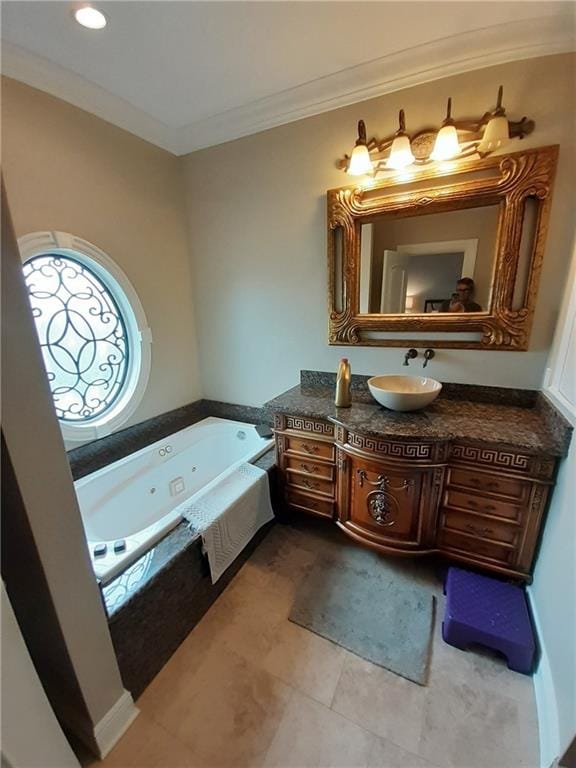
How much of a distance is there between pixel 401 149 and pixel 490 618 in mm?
2287

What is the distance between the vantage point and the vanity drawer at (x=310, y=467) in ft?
6.03

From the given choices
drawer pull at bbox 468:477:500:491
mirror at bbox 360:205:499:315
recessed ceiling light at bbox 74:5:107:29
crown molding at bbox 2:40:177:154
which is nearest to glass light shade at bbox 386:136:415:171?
mirror at bbox 360:205:499:315

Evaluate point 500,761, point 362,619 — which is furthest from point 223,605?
point 500,761

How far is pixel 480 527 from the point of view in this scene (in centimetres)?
152

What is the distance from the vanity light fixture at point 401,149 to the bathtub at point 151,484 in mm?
1856

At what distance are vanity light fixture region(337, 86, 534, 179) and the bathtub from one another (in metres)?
1.85

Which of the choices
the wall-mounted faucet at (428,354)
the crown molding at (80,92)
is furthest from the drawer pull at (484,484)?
the crown molding at (80,92)

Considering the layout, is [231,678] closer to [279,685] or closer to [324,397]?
[279,685]

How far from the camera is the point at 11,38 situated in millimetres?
1401

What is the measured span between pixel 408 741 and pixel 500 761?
297 millimetres

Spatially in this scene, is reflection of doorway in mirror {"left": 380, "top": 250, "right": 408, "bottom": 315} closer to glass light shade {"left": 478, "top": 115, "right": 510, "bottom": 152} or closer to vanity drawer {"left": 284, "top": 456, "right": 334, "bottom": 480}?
glass light shade {"left": 478, "top": 115, "right": 510, "bottom": 152}

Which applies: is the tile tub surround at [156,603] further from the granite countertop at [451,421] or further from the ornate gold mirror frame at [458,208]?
the ornate gold mirror frame at [458,208]

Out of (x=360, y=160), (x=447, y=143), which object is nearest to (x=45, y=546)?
(x=360, y=160)

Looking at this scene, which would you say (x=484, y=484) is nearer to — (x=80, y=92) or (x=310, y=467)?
(x=310, y=467)
